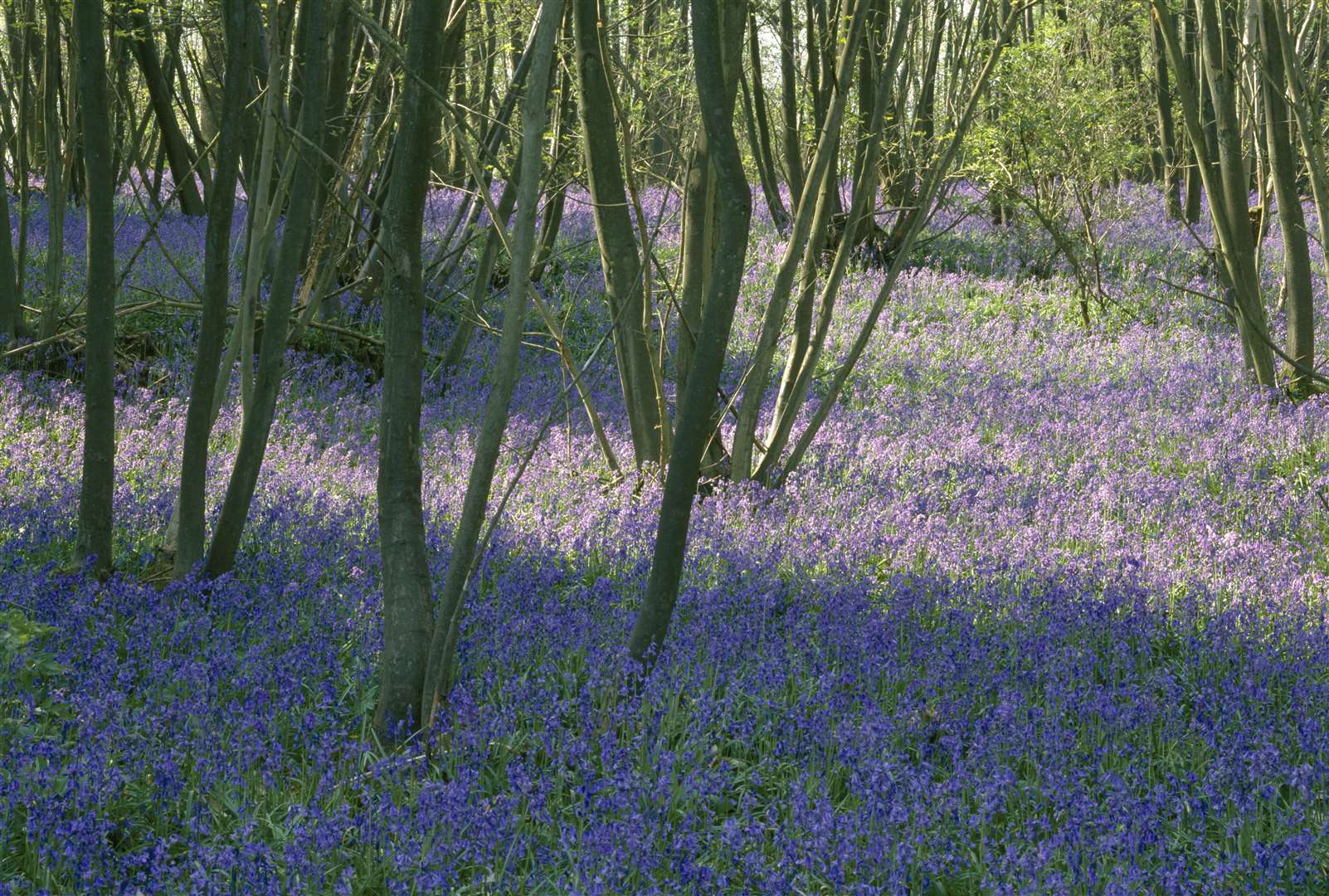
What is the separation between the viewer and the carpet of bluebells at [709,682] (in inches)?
109

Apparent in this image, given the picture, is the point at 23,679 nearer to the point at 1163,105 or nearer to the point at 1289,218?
the point at 1289,218

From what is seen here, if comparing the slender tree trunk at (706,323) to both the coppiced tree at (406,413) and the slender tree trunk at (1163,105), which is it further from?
the slender tree trunk at (1163,105)

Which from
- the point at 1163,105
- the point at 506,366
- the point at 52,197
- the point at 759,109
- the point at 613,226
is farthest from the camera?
the point at 1163,105

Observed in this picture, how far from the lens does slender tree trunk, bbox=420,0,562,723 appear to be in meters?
2.91

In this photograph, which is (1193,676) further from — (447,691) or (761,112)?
(761,112)

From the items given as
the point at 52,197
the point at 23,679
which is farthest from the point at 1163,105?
the point at 23,679

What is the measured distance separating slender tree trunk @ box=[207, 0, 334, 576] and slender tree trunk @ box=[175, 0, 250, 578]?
12 cm

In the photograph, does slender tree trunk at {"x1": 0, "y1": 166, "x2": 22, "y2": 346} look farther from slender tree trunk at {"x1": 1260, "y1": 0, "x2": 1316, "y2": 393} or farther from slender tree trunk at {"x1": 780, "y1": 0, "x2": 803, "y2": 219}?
slender tree trunk at {"x1": 1260, "y1": 0, "x2": 1316, "y2": 393}

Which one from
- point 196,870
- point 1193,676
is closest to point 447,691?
point 196,870

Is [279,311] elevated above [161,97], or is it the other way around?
[161,97]

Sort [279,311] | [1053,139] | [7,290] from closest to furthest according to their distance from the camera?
[279,311]
[7,290]
[1053,139]

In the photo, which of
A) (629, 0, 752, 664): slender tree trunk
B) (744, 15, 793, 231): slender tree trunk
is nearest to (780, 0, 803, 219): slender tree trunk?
(744, 15, 793, 231): slender tree trunk

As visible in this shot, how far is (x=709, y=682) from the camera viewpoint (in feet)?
12.5

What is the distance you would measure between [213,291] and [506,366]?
1.89 meters
